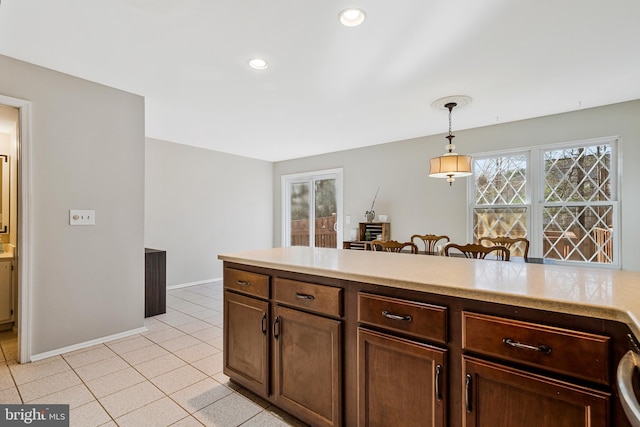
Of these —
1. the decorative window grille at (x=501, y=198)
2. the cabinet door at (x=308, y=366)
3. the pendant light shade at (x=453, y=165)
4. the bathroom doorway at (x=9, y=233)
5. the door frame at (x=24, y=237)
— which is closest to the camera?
the cabinet door at (x=308, y=366)

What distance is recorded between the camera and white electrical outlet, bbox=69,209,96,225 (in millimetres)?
2682

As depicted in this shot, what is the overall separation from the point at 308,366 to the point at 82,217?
8.06 feet

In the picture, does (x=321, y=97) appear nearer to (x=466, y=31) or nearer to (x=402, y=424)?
(x=466, y=31)

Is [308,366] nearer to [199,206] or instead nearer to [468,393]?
[468,393]

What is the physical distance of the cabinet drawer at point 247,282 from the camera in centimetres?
184

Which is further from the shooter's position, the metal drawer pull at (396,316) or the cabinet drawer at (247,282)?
the cabinet drawer at (247,282)

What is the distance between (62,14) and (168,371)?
2.50 m

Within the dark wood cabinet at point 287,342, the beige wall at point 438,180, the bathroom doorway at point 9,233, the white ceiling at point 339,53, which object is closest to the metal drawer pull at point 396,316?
the dark wood cabinet at point 287,342

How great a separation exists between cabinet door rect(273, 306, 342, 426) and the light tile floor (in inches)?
8.3

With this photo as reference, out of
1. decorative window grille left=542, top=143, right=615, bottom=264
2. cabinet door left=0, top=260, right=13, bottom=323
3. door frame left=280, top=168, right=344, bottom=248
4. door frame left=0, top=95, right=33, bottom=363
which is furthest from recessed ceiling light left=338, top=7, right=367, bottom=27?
cabinet door left=0, top=260, right=13, bottom=323

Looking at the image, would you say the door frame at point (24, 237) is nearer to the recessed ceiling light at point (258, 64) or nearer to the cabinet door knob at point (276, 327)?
the recessed ceiling light at point (258, 64)

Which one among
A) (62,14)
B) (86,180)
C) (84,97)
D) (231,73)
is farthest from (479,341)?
(84,97)

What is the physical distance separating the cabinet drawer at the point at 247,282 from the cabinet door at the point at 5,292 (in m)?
2.73

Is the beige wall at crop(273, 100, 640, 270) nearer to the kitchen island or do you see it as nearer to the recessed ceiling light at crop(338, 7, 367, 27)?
the kitchen island
